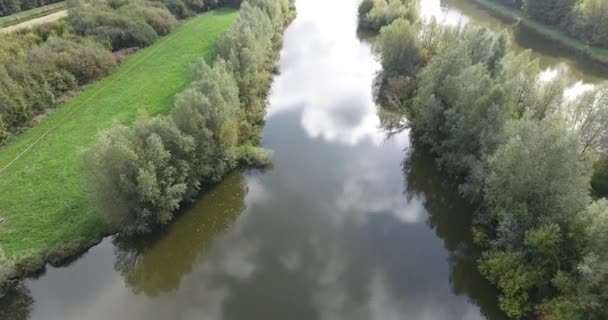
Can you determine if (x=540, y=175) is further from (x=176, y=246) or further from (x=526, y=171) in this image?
(x=176, y=246)

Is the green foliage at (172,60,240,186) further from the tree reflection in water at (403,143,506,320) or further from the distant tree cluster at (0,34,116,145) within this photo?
the distant tree cluster at (0,34,116,145)

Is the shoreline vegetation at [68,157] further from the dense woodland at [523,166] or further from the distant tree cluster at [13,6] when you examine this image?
the dense woodland at [523,166]

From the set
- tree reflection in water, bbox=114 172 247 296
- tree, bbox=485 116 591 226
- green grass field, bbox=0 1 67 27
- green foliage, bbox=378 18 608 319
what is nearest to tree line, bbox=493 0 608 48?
green foliage, bbox=378 18 608 319

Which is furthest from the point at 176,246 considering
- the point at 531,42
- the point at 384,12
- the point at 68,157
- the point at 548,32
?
the point at 548,32

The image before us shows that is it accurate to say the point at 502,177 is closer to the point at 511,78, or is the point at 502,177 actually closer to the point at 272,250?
the point at 511,78

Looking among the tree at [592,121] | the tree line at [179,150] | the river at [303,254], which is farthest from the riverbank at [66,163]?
the tree at [592,121]

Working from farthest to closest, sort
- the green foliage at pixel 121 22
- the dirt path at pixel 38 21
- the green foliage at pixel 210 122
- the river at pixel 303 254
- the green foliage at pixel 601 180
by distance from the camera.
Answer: the green foliage at pixel 121 22 < the dirt path at pixel 38 21 < the green foliage at pixel 210 122 < the green foliage at pixel 601 180 < the river at pixel 303 254

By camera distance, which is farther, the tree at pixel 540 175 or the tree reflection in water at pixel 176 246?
the tree reflection in water at pixel 176 246
